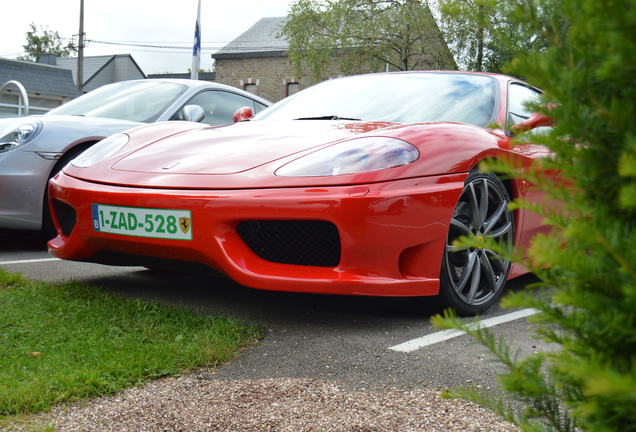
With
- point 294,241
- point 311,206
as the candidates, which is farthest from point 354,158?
point 294,241

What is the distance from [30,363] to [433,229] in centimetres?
173

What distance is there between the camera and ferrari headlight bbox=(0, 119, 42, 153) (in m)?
5.28

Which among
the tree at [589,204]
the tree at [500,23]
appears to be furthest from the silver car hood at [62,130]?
the tree at [589,204]

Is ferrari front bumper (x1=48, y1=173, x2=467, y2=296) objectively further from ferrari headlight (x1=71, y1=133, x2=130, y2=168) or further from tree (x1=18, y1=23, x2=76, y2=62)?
tree (x1=18, y1=23, x2=76, y2=62)

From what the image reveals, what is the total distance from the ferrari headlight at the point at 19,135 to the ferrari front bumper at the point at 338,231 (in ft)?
7.57

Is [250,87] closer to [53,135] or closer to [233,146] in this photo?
[53,135]

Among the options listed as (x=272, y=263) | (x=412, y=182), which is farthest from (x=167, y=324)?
(x=412, y=182)

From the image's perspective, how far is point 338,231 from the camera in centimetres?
307

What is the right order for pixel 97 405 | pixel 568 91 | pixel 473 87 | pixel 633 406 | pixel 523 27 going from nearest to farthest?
pixel 633 406, pixel 568 91, pixel 523 27, pixel 97 405, pixel 473 87

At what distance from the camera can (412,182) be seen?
3.20 metres

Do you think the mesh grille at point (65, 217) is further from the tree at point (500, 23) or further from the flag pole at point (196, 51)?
the flag pole at point (196, 51)

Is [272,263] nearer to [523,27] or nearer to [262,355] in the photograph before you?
[262,355]

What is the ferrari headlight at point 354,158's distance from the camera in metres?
3.15

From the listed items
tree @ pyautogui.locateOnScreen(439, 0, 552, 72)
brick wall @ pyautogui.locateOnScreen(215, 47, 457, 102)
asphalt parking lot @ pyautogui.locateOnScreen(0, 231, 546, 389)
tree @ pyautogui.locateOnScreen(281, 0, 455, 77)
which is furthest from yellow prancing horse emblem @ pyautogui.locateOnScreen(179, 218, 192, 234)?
brick wall @ pyautogui.locateOnScreen(215, 47, 457, 102)
